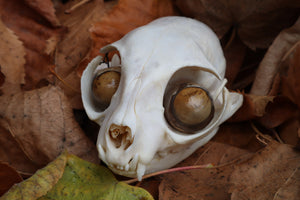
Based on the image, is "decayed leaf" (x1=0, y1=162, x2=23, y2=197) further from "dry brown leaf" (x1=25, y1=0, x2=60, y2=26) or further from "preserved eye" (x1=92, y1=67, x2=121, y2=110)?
"dry brown leaf" (x1=25, y1=0, x2=60, y2=26)

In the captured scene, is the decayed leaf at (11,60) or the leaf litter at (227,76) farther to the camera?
the decayed leaf at (11,60)

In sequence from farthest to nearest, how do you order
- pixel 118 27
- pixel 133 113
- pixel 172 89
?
pixel 118 27, pixel 172 89, pixel 133 113

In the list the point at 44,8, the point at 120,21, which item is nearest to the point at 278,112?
the point at 120,21

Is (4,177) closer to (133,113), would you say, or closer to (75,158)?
(75,158)

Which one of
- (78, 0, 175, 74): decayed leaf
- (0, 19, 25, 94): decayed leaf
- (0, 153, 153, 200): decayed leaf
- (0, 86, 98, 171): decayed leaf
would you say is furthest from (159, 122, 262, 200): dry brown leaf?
(0, 19, 25, 94): decayed leaf

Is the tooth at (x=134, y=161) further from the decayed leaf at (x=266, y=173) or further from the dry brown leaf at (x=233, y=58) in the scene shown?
the dry brown leaf at (x=233, y=58)

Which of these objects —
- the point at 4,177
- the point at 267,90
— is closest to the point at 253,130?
the point at 267,90

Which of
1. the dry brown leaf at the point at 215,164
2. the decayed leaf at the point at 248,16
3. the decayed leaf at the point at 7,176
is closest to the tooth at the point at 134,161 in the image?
the dry brown leaf at the point at 215,164
